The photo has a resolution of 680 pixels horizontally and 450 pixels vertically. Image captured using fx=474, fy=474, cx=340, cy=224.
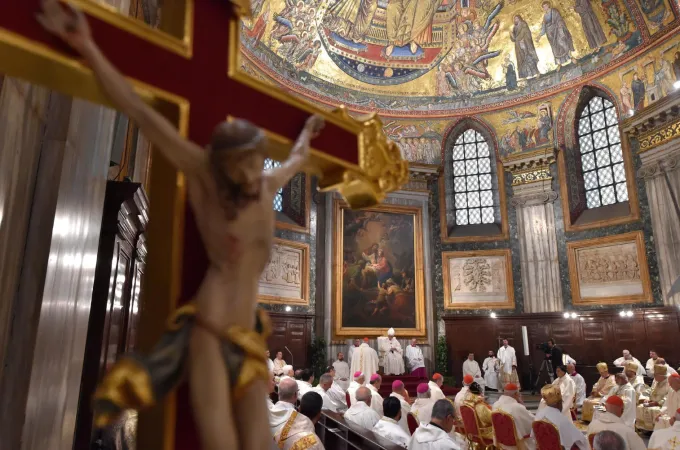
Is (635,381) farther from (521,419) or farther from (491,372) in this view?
(491,372)

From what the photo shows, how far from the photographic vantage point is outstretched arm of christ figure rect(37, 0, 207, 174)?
101 centimetres

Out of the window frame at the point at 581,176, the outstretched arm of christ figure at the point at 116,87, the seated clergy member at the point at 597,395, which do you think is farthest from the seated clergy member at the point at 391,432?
the window frame at the point at 581,176

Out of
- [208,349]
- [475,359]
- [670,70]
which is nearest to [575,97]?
[670,70]

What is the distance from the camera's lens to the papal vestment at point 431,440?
3.84m

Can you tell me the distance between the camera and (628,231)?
46.8 ft

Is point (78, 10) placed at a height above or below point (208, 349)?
above

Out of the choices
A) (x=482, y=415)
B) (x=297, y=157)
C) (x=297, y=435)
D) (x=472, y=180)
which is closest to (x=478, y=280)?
(x=472, y=180)

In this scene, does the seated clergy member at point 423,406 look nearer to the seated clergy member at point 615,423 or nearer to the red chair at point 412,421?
the red chair at point 412,421

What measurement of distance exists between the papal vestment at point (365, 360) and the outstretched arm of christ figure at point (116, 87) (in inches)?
535

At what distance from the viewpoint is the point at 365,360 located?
46.1 ft

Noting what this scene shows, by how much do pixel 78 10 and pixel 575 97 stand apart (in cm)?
1803

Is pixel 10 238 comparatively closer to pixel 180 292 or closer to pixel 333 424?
pixel 180 292

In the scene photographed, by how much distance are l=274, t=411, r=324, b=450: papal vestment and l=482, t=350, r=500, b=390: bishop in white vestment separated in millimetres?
12677

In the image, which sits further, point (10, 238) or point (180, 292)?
point (10, 238)
